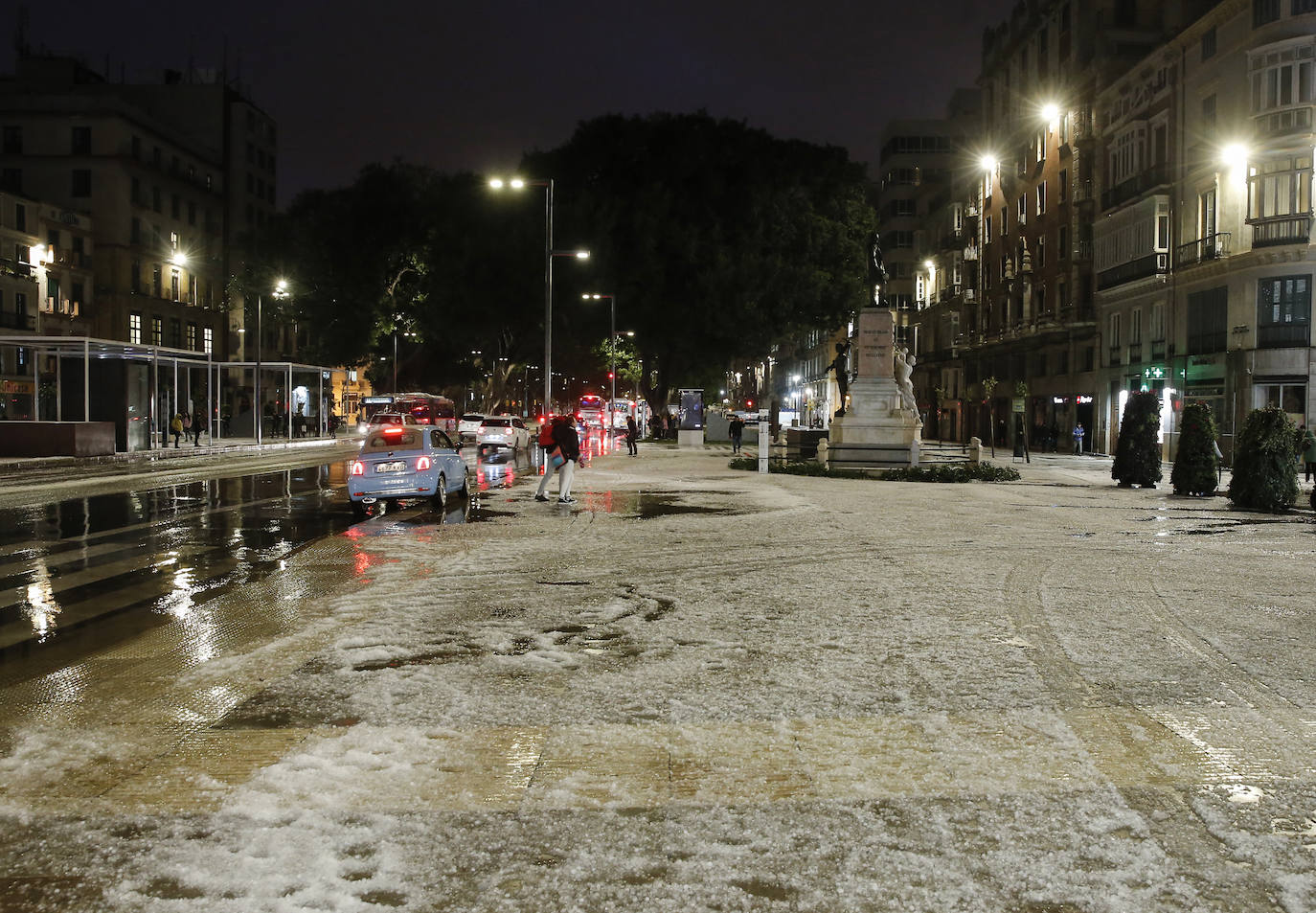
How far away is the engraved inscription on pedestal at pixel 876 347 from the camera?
99.0 feet

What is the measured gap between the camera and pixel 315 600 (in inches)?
367

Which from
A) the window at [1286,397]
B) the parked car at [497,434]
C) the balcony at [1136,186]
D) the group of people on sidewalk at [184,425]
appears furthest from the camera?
the group of people on sidewalk at [184,425]

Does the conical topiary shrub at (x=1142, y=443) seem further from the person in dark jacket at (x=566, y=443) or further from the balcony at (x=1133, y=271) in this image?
the balcony at (x=1133, y=271)

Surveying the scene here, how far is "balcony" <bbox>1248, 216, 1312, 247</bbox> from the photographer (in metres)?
34.0

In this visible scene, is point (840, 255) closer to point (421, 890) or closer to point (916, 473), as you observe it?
point (916, 473)

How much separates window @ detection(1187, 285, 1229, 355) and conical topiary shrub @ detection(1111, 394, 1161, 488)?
14.0 m

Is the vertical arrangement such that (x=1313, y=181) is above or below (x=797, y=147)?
below

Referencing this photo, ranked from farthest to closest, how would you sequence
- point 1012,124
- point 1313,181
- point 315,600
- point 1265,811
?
1. point 1012,124
2. point 1313,181
3. point 315,600
4. point 1265,811

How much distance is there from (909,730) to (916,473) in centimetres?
2181

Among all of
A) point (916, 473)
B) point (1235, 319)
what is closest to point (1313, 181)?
point (1235, 319)

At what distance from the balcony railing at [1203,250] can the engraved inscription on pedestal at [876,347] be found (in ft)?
47.6

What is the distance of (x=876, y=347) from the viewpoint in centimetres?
3025

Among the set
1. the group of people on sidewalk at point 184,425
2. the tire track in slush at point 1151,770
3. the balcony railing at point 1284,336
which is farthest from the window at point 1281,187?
the group of people on sidewalk at point 184,425

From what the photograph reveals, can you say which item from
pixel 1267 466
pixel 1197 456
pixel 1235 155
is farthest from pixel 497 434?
pixel 1267 466
